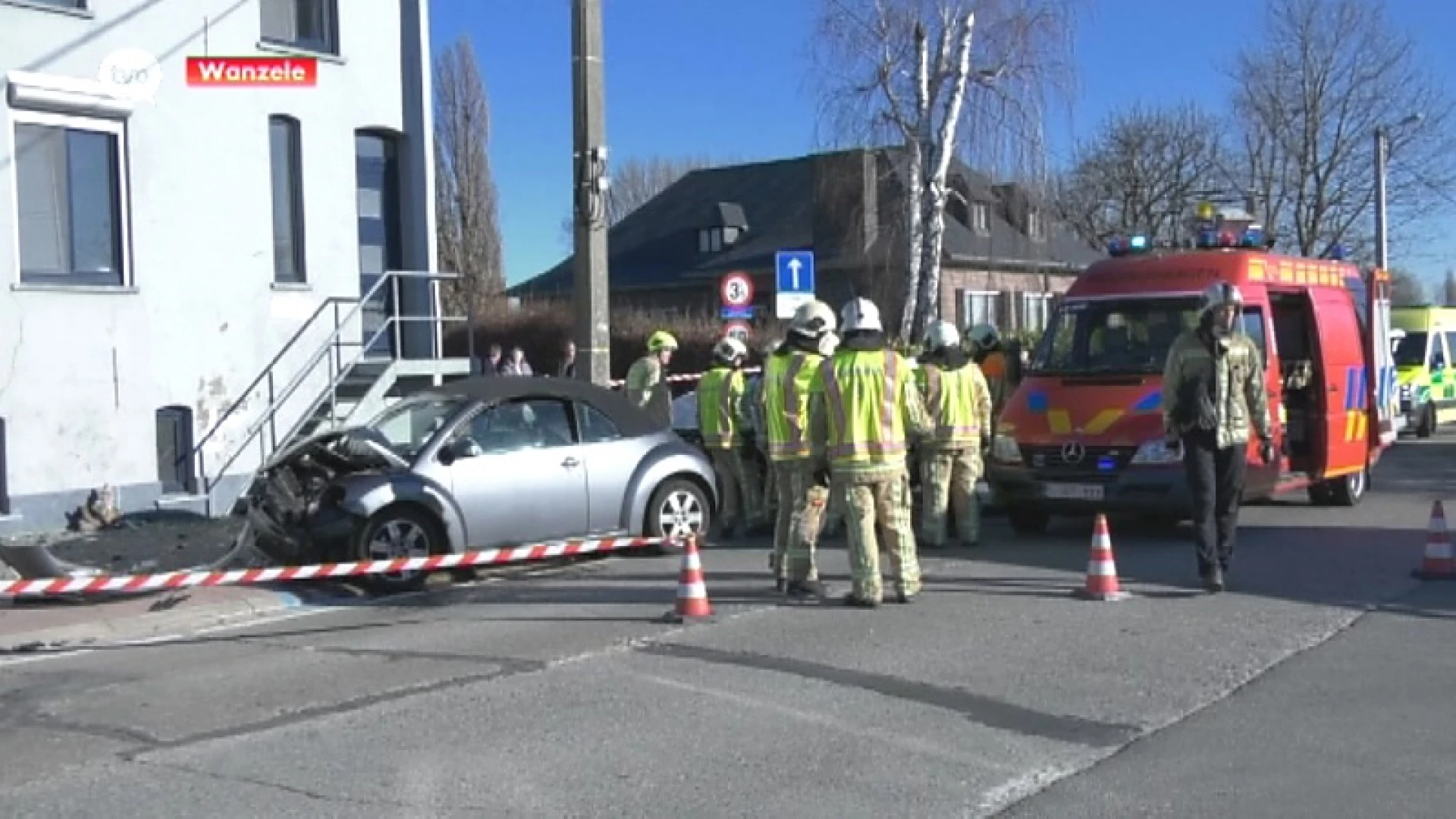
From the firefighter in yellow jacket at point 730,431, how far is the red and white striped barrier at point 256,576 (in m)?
2.51

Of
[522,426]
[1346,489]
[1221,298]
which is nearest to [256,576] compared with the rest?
[522,426]

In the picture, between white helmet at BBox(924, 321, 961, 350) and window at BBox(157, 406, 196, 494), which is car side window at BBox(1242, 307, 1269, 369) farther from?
window at BBox(157, 406, 196, 494)

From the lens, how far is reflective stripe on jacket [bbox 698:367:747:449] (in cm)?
1359

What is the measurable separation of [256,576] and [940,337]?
584 cm

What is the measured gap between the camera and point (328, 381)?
1738 centimetres

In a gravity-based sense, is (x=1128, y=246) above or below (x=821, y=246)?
below

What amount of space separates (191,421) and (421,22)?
5.78 meters

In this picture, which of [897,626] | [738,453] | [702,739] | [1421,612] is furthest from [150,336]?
[1421,612]

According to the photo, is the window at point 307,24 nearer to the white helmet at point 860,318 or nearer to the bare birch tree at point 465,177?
the white helmet at point 860,318

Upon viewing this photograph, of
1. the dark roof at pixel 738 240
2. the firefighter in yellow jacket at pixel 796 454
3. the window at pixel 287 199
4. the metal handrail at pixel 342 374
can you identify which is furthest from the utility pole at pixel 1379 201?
the firefighter in yellow jacket at pixel 796 454

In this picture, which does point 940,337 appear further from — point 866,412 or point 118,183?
point 118,183

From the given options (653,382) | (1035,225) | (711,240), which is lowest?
(653,382)

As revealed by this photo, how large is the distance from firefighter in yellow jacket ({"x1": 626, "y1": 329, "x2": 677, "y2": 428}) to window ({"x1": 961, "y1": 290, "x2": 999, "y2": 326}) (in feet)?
110

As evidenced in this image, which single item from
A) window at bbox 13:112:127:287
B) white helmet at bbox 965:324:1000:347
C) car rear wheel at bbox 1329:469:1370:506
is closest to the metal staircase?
window at bbox 13:112:127:287
